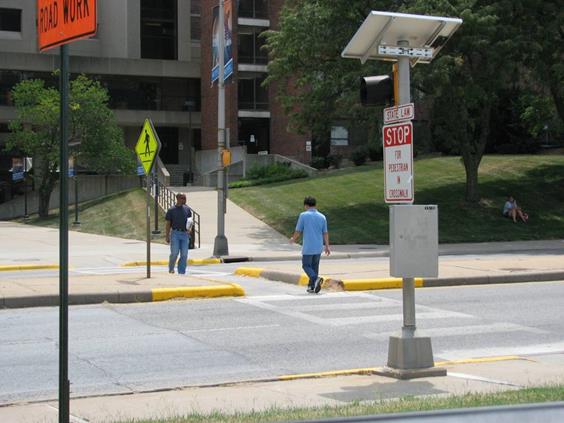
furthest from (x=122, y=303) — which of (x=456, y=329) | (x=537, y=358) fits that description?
(x=537, y=358)

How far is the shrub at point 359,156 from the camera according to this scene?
51.0 metres

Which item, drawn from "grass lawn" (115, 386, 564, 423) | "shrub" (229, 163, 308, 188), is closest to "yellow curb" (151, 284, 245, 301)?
"grass lawn" (115, 386, 564, 423)

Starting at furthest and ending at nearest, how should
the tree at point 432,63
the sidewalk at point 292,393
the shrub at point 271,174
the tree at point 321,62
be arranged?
the shrub at point 271,174 < the tree at point 321,62 < the tree at point 432,63 < the sidewalk at point 292,393

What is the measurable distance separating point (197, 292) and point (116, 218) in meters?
24.3

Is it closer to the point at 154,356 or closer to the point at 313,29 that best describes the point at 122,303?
the point at 154,356

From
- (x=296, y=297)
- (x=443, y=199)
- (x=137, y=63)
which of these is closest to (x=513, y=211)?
(x=443, y=199)

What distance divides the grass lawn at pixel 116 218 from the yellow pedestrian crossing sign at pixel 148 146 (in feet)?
50.7

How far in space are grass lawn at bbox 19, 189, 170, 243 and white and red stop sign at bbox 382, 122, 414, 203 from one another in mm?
23351

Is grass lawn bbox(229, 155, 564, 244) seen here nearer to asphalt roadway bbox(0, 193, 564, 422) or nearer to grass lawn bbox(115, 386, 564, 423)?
asphalt roadway bbox(0, 193, 564, 422)

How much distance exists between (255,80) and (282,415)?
51.5m

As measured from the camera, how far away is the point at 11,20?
58.4 m

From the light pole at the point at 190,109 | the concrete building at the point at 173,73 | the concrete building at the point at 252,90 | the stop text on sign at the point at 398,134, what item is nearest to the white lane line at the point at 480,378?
the stop text on sign at the point at 398,134

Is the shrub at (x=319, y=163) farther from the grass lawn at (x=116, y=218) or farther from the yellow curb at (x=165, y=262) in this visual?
the yellow curb at (x=165, y=262)

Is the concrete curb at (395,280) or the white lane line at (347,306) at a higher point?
the concrete curb at (395,280)
